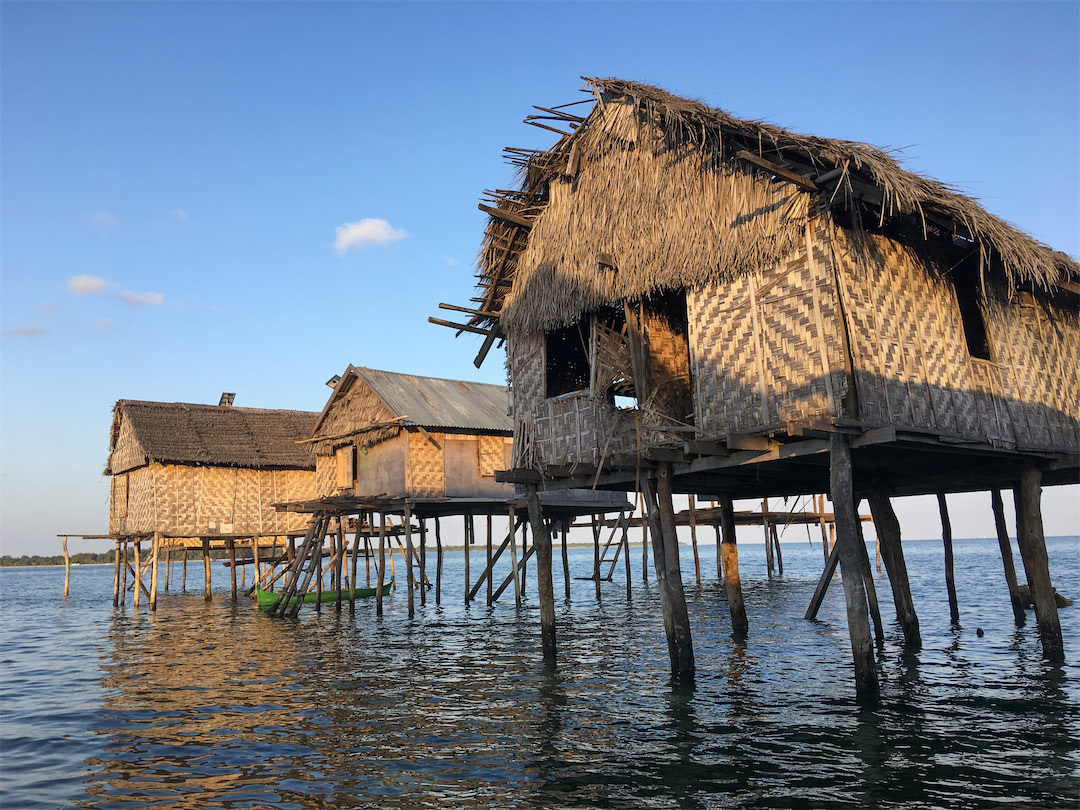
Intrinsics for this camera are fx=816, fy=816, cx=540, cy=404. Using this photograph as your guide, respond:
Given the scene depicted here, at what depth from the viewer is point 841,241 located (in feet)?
32.1

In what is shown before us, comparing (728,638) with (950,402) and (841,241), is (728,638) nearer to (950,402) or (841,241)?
(950,402)

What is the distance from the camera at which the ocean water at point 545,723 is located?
6.75m

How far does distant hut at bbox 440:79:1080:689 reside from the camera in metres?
9.52

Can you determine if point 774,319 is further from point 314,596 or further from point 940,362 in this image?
point 314,596

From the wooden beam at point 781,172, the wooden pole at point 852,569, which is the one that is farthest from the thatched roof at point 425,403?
the wooden pole at point 852,569

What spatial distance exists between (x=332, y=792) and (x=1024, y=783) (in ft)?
18.6

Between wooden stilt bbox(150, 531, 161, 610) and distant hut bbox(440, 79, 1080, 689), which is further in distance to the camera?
wooden stilt bbox(150, 531, 161, 610)

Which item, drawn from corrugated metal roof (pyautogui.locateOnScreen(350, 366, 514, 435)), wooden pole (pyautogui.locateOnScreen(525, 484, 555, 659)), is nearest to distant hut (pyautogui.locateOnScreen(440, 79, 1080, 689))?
wooden pole (pyautogui.locateOnScreen(525, 484, 555, 659))

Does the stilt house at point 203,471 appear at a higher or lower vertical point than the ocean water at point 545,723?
higher

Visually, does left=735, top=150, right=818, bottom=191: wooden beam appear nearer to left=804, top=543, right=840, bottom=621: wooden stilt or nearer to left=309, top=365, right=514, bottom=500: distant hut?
left=804, top=543, right=840, bottom=621: wooden stilt

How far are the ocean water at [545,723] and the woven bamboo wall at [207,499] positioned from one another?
1145cm

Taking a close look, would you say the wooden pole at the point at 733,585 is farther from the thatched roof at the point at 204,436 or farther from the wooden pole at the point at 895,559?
the thatched roof at the point at 204,436

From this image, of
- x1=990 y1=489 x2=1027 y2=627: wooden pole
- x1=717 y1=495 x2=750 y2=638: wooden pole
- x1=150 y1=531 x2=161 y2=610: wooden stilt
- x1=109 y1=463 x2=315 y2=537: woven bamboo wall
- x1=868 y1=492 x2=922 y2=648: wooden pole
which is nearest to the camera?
x1=868 y1=492 x2=922 y2=648: wooden pole

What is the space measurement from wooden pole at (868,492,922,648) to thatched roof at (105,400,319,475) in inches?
811
